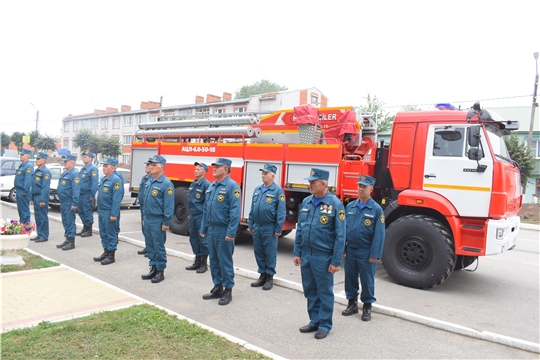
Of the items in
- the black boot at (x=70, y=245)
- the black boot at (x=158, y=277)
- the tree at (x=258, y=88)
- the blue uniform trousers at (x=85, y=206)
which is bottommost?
the black boot at (x=70, y=245)

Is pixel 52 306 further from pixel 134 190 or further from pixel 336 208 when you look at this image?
pixel 134 190

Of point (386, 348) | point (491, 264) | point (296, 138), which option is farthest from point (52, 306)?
point (491, 264)

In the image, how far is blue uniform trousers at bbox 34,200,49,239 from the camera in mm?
9086

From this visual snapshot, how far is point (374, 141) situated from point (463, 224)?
9.27 feet

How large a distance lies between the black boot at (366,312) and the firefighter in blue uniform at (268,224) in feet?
5.25

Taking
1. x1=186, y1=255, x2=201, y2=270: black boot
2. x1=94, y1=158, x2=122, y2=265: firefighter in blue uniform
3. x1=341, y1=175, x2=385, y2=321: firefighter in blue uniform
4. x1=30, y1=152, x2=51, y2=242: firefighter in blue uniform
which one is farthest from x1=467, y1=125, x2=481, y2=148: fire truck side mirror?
x1=30, y1=152, x2=51, y2=242: firefighter in blue uniform

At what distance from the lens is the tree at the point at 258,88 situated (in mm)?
69688

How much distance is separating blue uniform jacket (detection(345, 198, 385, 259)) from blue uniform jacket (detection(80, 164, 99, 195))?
247 inches

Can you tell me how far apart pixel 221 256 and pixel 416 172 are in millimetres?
3558

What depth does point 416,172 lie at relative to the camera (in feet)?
22.9

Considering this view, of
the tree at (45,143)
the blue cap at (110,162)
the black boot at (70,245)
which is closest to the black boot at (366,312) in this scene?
the blue cap at (110,162)

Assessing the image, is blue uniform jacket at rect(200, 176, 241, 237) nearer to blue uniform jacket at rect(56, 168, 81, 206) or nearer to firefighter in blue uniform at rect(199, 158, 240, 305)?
firefighter in blue uniform at rect(199, 158, 240, 305)

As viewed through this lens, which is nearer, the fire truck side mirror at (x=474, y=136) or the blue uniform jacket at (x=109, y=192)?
the fire truck side mirror at (x=474, y=136)

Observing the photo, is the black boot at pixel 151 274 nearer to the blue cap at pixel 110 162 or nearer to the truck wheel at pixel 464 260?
the blue cap at pixel 110 162
